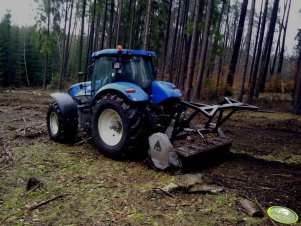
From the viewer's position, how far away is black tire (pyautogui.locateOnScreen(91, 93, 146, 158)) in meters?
6.06

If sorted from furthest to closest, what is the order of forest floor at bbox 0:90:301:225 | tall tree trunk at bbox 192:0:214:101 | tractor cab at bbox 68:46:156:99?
tall tree trunk at bbox 192:0:214:101, tractor cab at bbox 68:46:156:99, forest floor at bbox 0:90:301:225

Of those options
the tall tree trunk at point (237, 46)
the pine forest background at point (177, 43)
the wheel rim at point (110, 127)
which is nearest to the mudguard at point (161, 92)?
the wheel rim at point (110, 127)

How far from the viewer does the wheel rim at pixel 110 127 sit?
260 inches

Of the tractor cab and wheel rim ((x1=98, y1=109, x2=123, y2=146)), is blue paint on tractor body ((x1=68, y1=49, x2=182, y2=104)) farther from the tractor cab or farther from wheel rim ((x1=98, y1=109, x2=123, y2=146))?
wheel rim ((x1=98, y1=109, x2=123, y2=146))

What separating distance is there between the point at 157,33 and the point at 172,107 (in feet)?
72.0

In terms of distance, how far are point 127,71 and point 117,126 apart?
1.22m

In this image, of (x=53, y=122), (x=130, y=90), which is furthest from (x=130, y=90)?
(x=53, y=122)

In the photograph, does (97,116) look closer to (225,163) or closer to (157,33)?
(225,163)

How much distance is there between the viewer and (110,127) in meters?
6.73

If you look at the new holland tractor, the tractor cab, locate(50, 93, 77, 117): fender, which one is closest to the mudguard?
the new holland tractor

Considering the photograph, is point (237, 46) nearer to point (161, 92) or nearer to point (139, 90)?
point (161, 92)

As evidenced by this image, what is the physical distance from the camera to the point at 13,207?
4.37 m

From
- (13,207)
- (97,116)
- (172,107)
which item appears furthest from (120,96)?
(13,207)

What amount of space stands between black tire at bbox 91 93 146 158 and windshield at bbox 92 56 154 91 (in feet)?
2.06
